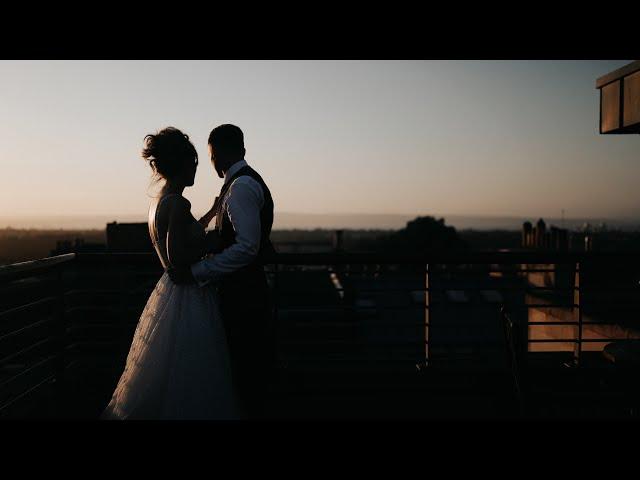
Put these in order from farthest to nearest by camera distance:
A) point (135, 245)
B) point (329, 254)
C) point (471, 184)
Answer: point (471, 184) → point (135, 245) → point (329, 254)

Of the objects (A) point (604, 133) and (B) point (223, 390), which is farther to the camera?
(A) point (604, 133)

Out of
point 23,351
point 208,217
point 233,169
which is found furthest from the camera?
point 23,351

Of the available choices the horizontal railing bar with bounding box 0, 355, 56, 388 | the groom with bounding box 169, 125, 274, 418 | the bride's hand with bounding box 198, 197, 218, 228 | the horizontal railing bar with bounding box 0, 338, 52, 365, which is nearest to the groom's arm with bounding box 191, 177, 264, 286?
the groom with bounding box 169, 125, 274, 418

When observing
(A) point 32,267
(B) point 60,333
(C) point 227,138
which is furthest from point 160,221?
(B) point 60,333

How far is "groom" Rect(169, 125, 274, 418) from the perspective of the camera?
2756 mm

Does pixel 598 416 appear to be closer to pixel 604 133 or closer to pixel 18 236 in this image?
pixel 604 133

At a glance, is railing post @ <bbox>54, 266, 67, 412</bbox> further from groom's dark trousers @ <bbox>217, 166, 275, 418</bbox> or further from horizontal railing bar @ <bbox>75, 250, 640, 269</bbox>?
groom's dark trousers @ <bbox>217, 166, 275, 418</bbox>

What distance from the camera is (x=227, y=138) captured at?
9.40 ft

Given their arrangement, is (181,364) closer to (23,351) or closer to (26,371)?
(23,351)

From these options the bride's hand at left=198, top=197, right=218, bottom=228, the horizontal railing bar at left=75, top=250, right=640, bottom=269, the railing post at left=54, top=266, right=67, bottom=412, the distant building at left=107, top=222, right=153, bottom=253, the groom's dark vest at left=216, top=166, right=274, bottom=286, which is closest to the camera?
the groom's dark vest at left=216, top=166, right=274, bottom=286

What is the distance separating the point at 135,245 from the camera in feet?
17.0

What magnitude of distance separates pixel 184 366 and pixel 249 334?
15.1 inches
